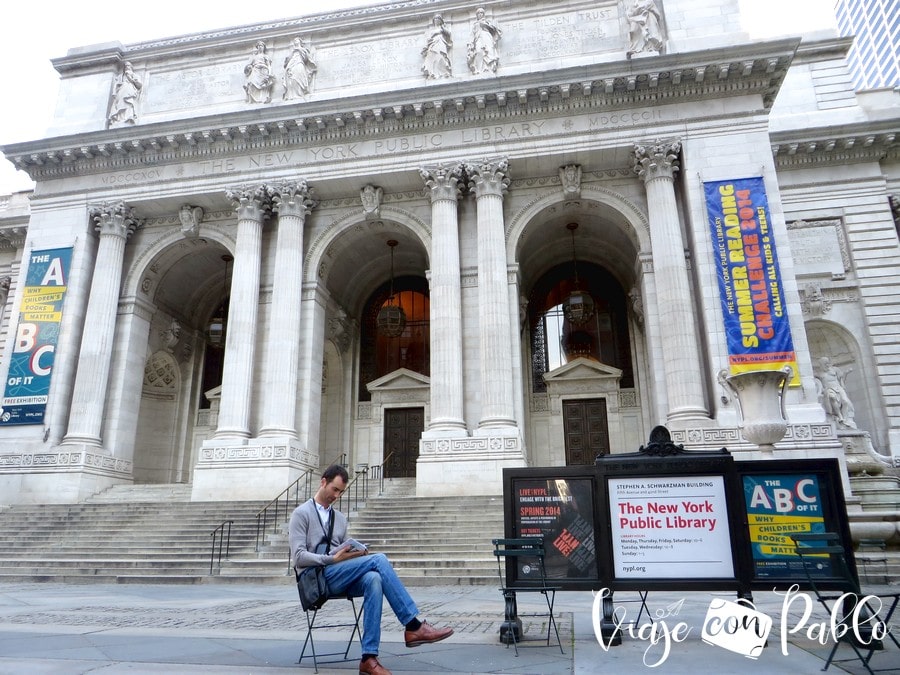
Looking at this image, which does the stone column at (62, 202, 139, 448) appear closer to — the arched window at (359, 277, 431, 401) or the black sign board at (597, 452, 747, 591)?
the arched window at (359, 277, 431, 401)

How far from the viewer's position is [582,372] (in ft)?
85.0

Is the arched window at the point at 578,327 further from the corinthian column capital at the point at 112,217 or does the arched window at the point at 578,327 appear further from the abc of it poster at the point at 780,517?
the abc of it poster at the point at 780,517

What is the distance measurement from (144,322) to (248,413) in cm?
716

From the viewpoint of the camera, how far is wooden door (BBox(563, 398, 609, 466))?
2528 centimetres

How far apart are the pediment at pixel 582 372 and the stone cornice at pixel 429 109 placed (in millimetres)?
9835

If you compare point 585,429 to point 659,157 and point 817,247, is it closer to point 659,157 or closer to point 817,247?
point 659,157

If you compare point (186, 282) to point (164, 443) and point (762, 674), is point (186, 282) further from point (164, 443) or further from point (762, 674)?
point (762, 674)

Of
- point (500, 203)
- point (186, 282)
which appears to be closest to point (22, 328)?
point (186, 282)

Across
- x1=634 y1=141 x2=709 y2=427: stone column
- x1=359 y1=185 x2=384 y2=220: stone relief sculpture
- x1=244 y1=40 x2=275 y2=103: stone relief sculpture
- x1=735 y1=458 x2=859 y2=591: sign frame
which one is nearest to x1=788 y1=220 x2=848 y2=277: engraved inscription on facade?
x1=634 y1=141 x2=709 y2=427: stone column

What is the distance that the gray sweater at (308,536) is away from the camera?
507 cm

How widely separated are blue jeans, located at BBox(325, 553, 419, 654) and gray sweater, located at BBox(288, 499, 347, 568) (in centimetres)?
15

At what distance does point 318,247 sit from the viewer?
2323 centimetres

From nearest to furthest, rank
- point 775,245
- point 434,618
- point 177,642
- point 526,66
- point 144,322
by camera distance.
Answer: point 177,642 → point 434,618 → point 775,245 → point 526,66 → point 144,322

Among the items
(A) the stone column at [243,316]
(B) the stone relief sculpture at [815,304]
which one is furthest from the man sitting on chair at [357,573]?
(B) the stone relief sculpture at [815,304]
